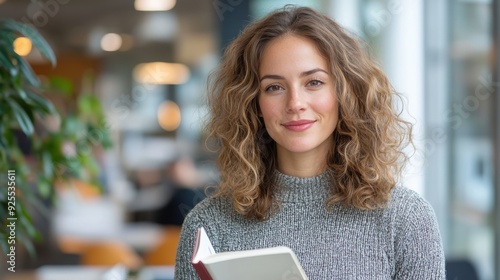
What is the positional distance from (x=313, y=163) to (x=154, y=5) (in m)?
7.50

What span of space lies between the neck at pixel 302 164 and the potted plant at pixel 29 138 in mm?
Answer: 857

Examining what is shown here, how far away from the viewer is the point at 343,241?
187 cm

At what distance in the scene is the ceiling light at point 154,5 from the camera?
909 cm

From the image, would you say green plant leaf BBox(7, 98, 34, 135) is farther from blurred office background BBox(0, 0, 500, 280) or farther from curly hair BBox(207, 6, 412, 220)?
curly hair BBox(207, 6, 412, 220)

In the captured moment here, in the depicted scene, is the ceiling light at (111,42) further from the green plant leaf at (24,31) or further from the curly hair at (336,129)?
the curly hair at (336,129)

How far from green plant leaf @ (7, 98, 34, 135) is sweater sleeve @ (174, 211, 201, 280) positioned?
0.73 m

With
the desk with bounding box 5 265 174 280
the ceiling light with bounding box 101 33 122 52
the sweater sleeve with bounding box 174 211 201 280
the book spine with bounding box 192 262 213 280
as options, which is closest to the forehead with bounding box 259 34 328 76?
the sweater sleeve with bounding box 174 211 201 280

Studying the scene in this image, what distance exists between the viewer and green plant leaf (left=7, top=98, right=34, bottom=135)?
94.0 inches

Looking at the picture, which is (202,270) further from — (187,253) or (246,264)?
(187,253)

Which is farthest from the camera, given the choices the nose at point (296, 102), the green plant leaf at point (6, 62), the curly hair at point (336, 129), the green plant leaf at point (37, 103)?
the green plant leaf at point (37, 103)

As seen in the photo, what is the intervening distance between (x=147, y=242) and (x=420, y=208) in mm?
6080

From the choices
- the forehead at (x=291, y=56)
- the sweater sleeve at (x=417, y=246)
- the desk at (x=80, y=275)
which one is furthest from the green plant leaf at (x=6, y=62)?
the desk at (x=80, y=275)

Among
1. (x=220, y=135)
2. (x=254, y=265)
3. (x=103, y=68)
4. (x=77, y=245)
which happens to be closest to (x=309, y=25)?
(x=220, y=135)

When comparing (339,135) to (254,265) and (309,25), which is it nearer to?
(309,25)
